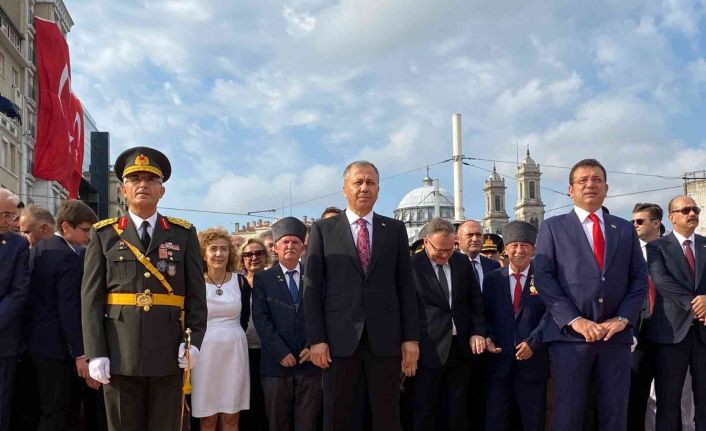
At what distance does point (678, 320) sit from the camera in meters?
6.24

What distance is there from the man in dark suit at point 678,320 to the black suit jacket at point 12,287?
5.33 meters

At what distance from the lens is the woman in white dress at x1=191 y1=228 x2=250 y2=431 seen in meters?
6.11

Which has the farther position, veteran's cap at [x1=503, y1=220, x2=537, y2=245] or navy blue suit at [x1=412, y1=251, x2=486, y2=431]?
veteran's cap at [x1=503, y1=220, x2=537, y2=245]

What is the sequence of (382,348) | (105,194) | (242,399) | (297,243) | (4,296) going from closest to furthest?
(382,348) < (4,296) < (242,399) < (297,243) < (105,194)

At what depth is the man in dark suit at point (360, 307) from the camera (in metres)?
5.02

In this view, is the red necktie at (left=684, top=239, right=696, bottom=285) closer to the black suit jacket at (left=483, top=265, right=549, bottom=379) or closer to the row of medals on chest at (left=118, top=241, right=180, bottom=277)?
the black suit jacket at (left=483, top=265, right=549, bottom=379)

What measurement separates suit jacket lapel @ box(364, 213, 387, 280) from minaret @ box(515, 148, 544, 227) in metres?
119

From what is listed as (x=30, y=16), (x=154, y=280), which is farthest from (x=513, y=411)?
(x=30, y=16)

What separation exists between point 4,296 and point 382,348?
2.97 metres

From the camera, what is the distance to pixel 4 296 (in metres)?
5.54

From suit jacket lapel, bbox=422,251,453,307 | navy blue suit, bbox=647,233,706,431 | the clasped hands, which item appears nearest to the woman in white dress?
suit jacket lapel, bbox=422,251,453,307

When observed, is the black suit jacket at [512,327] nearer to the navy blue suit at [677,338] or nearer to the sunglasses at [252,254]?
the navy blue suit at [677,338]

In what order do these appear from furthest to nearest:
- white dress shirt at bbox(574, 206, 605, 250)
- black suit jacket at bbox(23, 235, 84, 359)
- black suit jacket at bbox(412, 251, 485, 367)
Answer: black suit jacket at bbox(412, 251, 485, 367) < black suit jacket at bbox(23, 235, 84, 359) < white dress shirt at bbox(574, 206, 605, 250)

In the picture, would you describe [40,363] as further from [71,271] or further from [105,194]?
[105,194]
